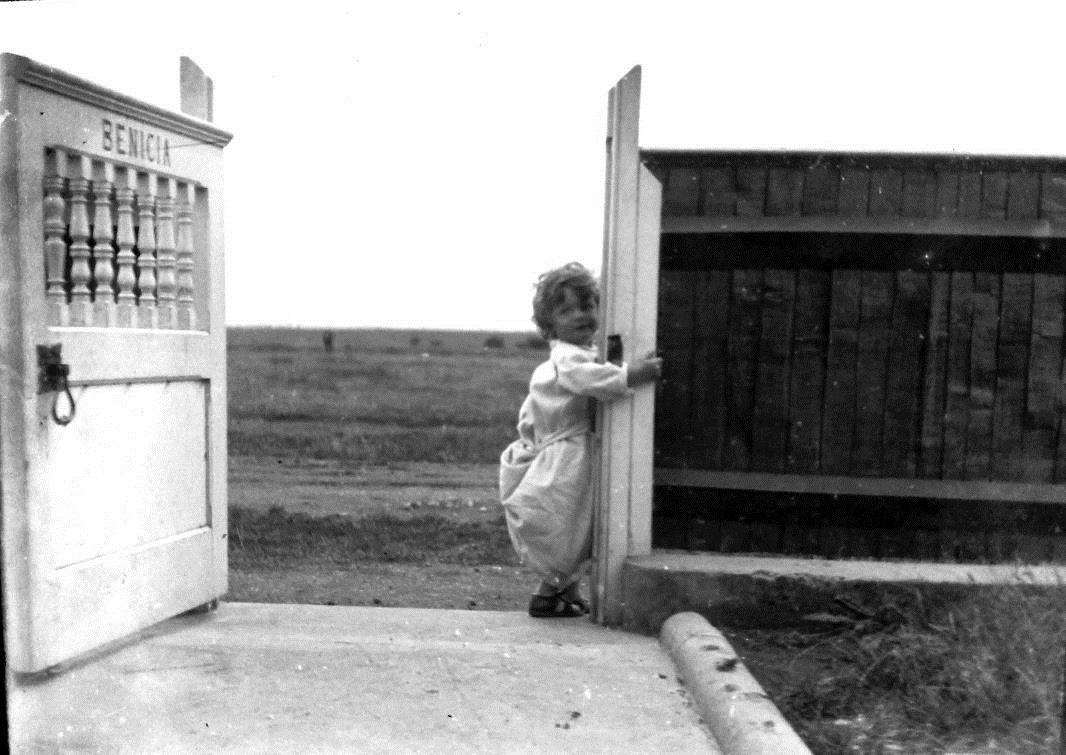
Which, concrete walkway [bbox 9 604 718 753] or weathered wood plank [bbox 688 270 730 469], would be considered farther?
weathered wood plank [bbox 688 270 730 469]

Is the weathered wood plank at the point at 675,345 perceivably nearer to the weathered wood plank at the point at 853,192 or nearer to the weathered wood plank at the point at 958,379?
the weathered wood plank at the point at 853,192

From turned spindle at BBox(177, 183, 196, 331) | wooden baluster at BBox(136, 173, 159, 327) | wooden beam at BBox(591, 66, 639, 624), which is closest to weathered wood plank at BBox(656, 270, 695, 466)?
wooden beam at BBox(591, 66, 639, 624)

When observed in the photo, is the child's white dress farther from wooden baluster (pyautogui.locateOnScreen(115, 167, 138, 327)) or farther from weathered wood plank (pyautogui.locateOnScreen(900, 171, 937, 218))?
weathered wood plank (pyautogui.locateOnScreen(900, 171, 937, 218))

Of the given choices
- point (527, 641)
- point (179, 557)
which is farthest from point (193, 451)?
point (527, 641)

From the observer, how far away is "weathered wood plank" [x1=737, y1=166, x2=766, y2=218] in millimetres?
5559

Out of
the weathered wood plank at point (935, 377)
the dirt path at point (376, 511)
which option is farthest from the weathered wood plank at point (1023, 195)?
the dirt path at point (376, 511)

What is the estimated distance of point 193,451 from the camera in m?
4.68

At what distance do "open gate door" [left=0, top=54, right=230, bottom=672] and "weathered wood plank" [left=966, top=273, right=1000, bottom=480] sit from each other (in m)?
3.51

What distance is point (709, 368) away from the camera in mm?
5613

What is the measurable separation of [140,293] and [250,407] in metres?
16.3

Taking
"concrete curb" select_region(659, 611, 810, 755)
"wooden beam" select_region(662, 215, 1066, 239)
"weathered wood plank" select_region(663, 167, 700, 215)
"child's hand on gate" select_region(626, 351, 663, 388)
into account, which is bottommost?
"concrete curb" select_region(659, 611, 810, 755)

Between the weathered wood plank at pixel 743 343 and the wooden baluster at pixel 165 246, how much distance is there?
2590 mm

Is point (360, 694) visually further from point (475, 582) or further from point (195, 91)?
point (475, 582)

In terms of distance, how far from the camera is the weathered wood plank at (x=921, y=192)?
5473 mm
